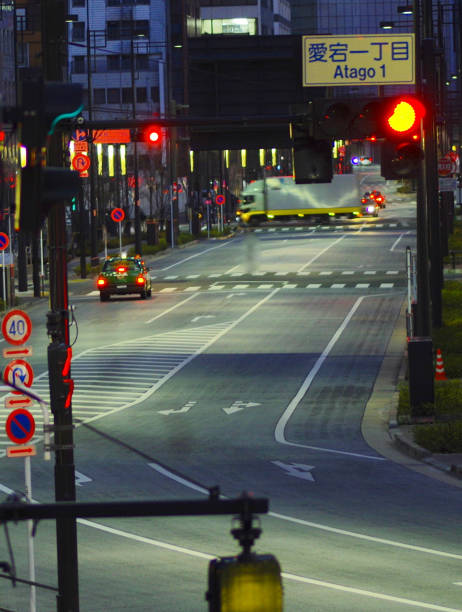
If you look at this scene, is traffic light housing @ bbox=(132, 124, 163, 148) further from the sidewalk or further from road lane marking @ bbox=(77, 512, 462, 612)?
the sidewalk

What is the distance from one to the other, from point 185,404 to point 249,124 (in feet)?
54.4

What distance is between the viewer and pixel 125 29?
15212cm

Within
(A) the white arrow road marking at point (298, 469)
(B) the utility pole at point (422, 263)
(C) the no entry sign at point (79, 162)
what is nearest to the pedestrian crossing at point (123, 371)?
(A) the white arrow road marking at point (298, 469)

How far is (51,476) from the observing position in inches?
968

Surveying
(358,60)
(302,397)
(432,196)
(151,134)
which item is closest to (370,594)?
(151,134)

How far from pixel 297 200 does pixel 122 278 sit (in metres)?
67.3

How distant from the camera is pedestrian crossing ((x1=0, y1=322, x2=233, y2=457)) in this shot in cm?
3272

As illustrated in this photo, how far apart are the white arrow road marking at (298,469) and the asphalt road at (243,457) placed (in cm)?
4

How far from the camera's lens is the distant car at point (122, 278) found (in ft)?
191

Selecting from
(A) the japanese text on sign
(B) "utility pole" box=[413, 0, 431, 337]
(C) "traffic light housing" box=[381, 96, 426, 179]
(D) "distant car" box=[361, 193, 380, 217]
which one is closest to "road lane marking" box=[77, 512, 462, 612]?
(C) "traffic light housing" box=[381, 96, 426, 179]

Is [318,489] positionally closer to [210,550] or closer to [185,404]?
[210,550]

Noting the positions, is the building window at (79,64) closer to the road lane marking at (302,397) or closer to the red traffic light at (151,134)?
the road lane marking at (302,397)

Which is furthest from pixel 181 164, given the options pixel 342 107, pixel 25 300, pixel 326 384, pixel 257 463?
pixel 342 107

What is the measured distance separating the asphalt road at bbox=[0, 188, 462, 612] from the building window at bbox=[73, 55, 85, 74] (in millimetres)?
98047
